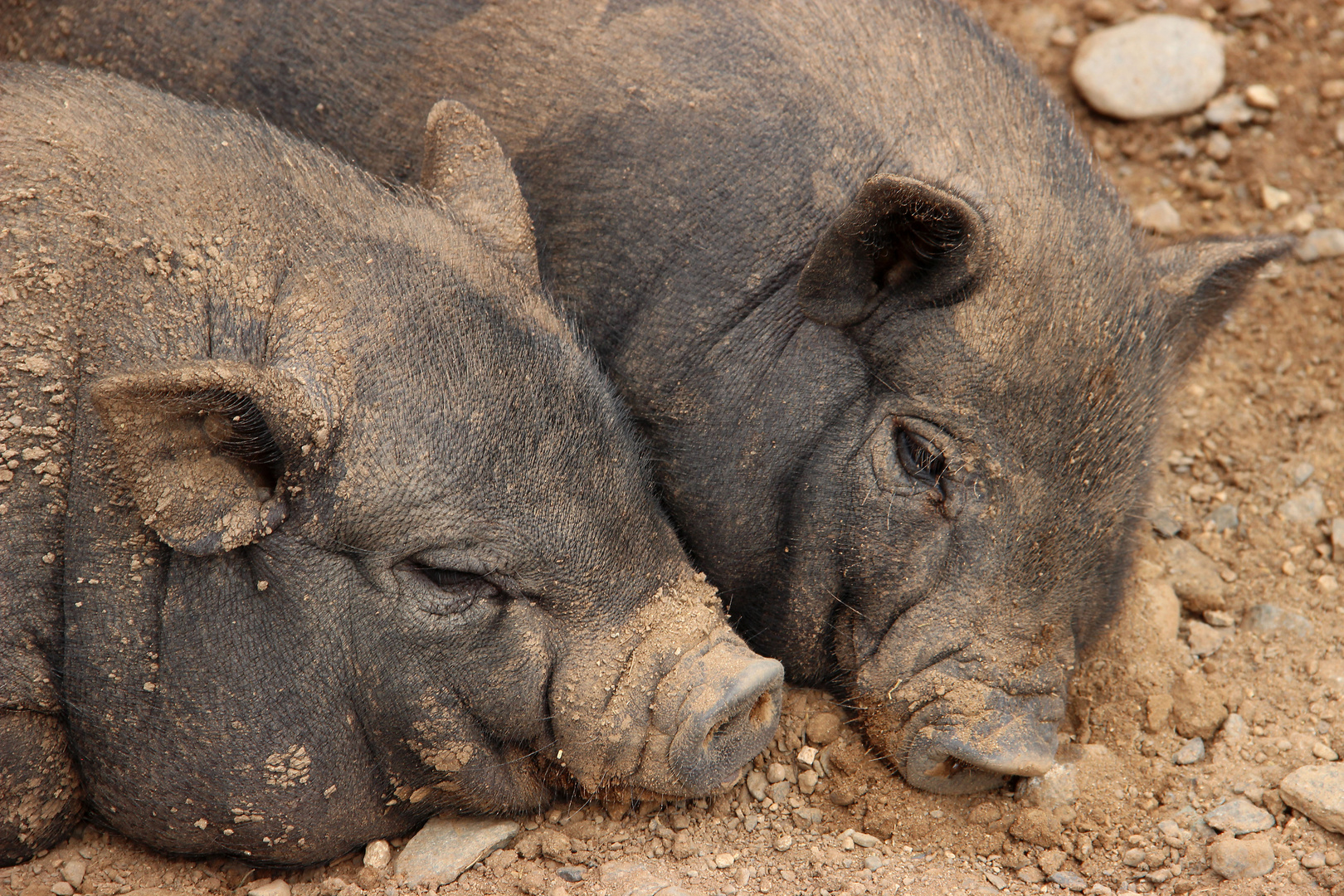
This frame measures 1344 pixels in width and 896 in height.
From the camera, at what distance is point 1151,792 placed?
3.82 m

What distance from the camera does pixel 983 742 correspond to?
359cm

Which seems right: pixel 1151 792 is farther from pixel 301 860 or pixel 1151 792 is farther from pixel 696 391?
pixel 301 860

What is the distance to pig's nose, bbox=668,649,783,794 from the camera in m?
3.27

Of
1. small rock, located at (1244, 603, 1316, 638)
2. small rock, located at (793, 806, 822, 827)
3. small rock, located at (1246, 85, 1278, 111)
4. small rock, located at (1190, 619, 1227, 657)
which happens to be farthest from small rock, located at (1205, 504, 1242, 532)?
small rock, located at (1246, 85, 1278, 111)

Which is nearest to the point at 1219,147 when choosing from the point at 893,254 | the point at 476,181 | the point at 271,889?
the point at 893,254

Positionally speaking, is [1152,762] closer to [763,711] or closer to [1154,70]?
[763,711]

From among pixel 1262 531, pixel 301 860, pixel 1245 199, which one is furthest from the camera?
pixel 1245 199

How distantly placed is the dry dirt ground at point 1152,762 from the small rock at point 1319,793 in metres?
0.04

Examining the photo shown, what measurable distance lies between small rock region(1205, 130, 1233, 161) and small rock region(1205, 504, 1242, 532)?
1.97m

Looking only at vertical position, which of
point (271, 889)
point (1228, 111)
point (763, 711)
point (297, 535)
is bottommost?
point (271, 889)

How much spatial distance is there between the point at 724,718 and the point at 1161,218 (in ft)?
11.9

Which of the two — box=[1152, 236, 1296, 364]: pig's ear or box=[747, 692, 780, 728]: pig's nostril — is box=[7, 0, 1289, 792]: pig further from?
box=[747, 692, 780, 728]: pig's nostril

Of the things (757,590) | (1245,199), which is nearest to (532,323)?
(757,590)

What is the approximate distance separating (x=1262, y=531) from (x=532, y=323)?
9.68 ft
